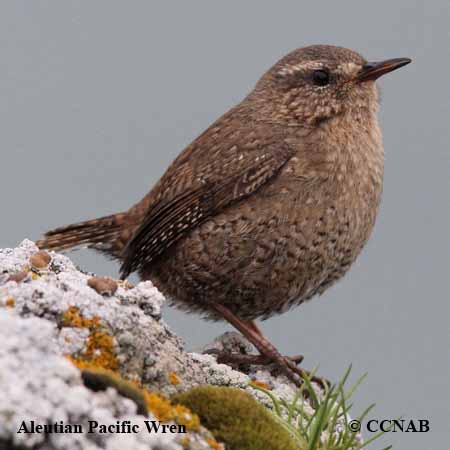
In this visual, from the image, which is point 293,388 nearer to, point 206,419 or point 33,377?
point 206,419

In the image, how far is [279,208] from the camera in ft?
17.0

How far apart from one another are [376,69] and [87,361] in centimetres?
306

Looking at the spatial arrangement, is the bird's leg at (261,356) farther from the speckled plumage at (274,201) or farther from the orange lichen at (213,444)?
the orange lichen at (213,444)

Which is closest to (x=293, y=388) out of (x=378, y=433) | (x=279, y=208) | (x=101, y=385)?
(x=279, y=208)

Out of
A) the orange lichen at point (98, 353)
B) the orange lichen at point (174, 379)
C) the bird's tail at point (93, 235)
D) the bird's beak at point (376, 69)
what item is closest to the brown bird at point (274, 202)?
the bird's beak at point (376, 69)

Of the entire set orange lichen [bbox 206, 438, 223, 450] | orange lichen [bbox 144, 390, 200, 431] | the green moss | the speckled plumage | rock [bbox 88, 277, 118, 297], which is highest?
the speckled plumage

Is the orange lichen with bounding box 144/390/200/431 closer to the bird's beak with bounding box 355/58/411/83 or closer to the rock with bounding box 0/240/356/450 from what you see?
the rock with bounding box 0/240/356/450

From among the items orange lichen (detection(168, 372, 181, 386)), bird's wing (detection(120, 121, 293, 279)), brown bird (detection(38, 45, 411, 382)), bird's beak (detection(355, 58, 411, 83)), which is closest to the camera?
orange lichen (detection(168, 372, 181, 386))

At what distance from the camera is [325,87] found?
18.5ft

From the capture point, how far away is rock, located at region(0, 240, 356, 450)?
2.54 metres

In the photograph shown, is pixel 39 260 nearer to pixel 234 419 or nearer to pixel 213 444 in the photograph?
pixel 234 419

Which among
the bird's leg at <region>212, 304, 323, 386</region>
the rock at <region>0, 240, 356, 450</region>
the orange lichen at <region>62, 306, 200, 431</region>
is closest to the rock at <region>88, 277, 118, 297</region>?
the rock at <region>0, 240, 356, 450</region>

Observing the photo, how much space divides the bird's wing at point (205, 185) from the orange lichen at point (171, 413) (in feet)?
7.67

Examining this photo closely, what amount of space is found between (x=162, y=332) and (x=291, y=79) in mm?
2573
